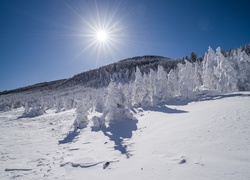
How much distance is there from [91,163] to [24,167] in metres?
4.56

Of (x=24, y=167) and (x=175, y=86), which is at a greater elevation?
(x=175, y=86)

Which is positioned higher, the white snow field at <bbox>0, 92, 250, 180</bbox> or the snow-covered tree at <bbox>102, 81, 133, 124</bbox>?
the snow-covered tree at <bbox>102, 81, 133, 124</bbox>

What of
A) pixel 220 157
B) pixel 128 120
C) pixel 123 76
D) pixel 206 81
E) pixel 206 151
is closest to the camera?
pixel 220 157

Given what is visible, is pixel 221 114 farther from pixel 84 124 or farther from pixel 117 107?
pixel 84 124

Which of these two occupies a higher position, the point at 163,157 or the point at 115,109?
the point at 115,109

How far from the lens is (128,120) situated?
1012 inches

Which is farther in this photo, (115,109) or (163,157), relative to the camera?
(115,109)

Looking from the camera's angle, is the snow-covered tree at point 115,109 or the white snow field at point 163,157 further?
the snow-covered tree at point 115,109

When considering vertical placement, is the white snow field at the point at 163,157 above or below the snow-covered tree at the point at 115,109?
below

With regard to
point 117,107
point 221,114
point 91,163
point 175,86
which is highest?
point 175,86

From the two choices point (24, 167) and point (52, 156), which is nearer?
point (24, 167)

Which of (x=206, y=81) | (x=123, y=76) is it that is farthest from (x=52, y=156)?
(x=123, y=76)

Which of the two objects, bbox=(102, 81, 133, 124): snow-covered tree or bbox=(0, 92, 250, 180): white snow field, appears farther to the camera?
bbox=(102, 81, 133, 124): snow-covered tree

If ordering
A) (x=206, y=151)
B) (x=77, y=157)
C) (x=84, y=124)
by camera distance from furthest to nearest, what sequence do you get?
1. (x=84, y=124)
2. (x=77, y=157)
3. (x=206, y=151)
